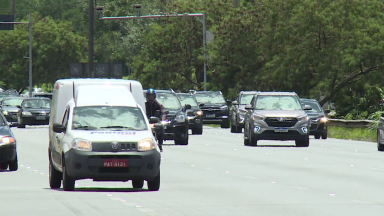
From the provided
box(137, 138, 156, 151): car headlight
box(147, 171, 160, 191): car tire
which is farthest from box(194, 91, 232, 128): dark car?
box(137, 138, 156, 151): car headlight

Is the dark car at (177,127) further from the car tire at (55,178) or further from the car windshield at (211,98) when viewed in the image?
the car windshield at (211,98)

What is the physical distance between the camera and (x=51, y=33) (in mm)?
96188

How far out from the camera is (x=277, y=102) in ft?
112

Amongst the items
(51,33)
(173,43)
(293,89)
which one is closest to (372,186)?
(293,89)

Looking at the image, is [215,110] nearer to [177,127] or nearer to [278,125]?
[177,127]

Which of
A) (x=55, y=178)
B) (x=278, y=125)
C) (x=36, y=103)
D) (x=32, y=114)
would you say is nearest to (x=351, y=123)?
(x=278, y=125)

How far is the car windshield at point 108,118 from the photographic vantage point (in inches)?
666

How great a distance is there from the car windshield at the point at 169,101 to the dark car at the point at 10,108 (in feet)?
67.5

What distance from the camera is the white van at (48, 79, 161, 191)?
16078 millimetres

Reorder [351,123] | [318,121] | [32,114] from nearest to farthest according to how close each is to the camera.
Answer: [318,121], [351,123], [32,114]

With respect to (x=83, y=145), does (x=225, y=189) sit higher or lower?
lower

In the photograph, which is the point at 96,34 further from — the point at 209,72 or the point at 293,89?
the point at 293,89

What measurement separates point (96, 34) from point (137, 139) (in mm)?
101996

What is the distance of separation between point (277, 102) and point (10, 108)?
24.9m
